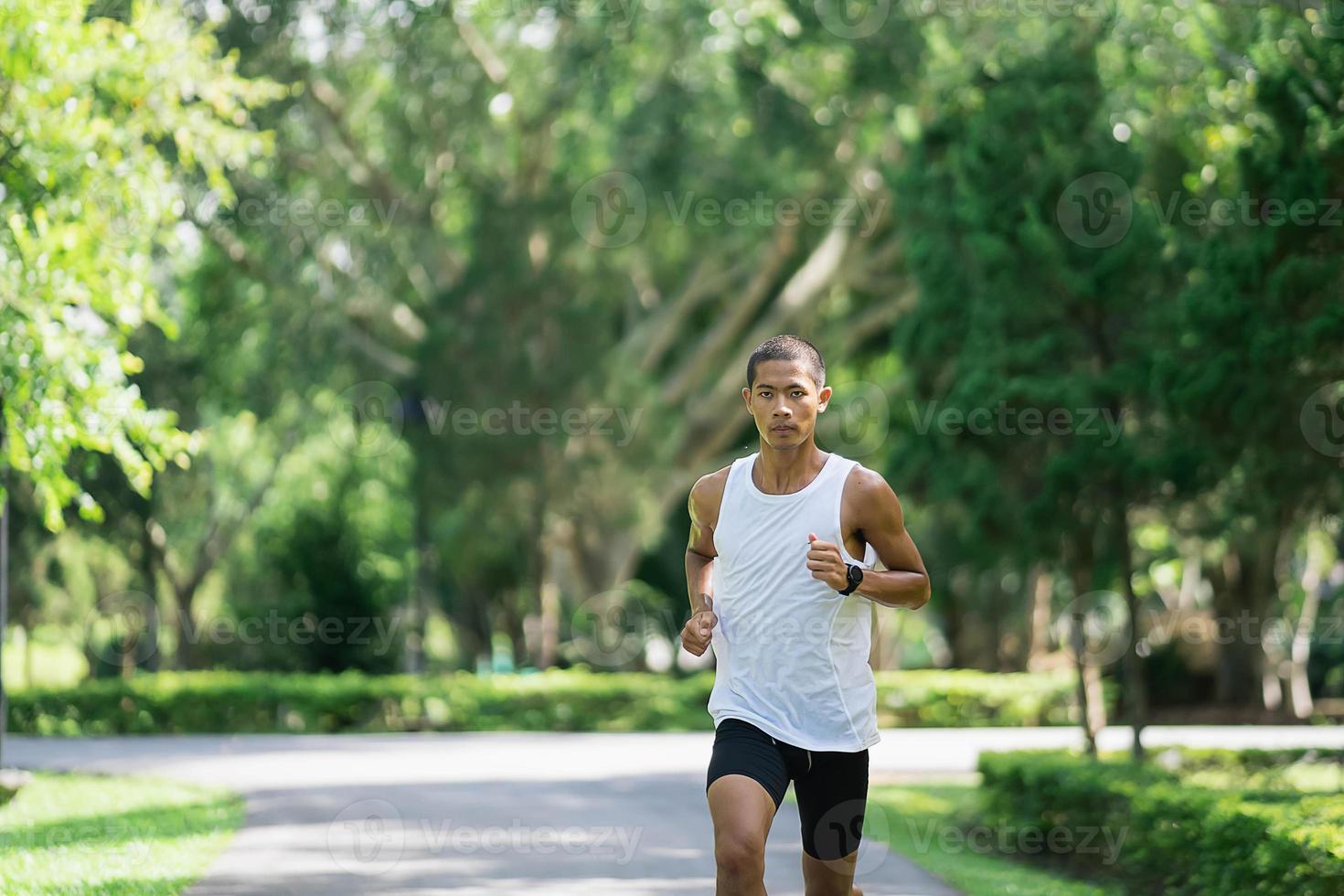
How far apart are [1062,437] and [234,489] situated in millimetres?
27682

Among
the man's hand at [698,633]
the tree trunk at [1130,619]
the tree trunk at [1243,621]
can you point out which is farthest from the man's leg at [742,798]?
the tree trunk at [1243,621]

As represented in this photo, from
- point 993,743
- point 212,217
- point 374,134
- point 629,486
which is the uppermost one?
point 374,134

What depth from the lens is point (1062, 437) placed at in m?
14.5

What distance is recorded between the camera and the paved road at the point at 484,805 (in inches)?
389

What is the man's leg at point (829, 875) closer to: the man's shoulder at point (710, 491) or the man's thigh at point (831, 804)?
the man's thigh at point (831, 804)

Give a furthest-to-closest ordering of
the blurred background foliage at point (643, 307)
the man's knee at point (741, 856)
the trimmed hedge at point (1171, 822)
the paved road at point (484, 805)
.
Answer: the blurred background foliage at point (643, 307), the paved road at point (484, 805), the trimmed hedge at point (1171, 822), the man's knee at point (741, 856)

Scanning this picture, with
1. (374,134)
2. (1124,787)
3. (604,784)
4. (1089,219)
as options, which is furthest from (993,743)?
(374,134)

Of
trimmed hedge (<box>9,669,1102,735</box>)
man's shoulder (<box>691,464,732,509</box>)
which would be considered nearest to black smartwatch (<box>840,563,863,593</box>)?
man's shoulder (<box>691,464,732,509</box>)

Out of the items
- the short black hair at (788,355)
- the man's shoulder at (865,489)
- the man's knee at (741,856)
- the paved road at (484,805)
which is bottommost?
the paved road at (484,805)

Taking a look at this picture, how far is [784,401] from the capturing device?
5.14m

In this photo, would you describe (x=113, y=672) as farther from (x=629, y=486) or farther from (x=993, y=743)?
(x=993, y=743)

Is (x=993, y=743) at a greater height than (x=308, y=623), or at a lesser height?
lesser

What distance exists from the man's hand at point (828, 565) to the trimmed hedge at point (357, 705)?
22.3 meters

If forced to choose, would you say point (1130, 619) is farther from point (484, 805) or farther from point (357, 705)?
point (357, 705)
